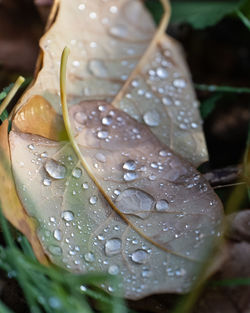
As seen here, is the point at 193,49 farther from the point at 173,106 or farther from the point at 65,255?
the point at 65,255

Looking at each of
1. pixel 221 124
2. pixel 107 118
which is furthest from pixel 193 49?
pixel 107 118

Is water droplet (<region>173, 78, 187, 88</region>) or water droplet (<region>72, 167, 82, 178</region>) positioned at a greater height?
water droplet (<region>72, 167, 82, 178</region>)

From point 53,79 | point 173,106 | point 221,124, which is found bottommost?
point 221,124

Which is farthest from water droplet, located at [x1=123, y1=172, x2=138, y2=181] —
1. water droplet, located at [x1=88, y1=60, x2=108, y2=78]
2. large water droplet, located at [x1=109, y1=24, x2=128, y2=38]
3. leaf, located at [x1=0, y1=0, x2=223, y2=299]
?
large water droplet, located at [x1=109, y1=24, x2=128, y2=38]

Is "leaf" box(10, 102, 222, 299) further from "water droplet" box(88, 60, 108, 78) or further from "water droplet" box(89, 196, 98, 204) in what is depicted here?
"water droplet" box(88, 60, 108, 78)

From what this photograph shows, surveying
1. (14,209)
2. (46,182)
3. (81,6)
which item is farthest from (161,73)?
(14,209)

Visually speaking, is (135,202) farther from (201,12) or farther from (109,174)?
(201,12)
